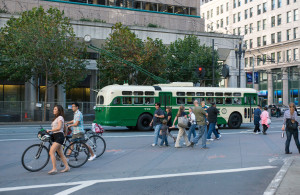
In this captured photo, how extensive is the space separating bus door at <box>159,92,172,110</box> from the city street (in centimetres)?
961

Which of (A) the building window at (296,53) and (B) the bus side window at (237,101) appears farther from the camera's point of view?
(A) the building window at (296,53)

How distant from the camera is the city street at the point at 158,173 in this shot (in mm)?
7074

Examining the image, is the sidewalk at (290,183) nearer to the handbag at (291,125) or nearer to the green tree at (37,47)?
the handbag at (291,125)

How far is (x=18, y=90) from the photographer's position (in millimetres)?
38500

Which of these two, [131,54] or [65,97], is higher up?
[131,54]

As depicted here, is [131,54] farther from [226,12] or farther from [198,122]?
[226,12]

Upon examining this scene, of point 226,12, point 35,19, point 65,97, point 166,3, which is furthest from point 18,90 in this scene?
point 226,12

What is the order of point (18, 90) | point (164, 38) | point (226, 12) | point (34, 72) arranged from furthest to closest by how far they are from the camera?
point (226, 12) < point (164, 38) < point (18, 90) < point (34, 72)

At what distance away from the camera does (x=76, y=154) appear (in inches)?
380

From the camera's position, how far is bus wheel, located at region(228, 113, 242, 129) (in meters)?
24.1

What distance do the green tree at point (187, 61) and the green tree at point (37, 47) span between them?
10.8 m

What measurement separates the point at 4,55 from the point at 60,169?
24.0 metres

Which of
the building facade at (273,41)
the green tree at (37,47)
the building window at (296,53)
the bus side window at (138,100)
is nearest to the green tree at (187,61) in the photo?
the green tree at (37,47)

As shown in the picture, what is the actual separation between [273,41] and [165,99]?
50.4m
